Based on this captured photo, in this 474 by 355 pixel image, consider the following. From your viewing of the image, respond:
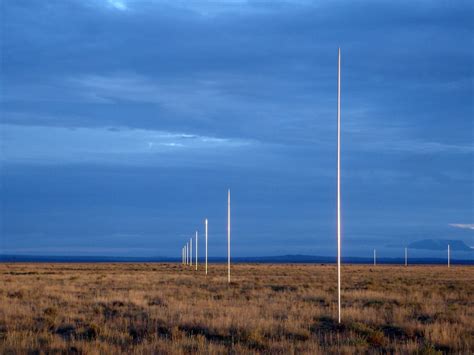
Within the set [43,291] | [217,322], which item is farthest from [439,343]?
[43,291]

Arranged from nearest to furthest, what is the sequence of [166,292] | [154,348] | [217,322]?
[154,348] < [217,322] < [166,292]

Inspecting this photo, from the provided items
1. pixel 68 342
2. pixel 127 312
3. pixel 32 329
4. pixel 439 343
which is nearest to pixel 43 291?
pixel 127 312

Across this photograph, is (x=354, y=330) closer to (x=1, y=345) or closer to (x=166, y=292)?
(x=1, y=345)

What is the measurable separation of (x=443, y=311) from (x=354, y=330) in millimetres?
6840

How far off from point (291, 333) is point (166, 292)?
16.0m

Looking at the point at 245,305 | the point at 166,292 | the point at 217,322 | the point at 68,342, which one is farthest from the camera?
the point at 166,292

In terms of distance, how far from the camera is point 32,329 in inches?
744

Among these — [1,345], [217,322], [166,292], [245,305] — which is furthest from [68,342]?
[166,292]

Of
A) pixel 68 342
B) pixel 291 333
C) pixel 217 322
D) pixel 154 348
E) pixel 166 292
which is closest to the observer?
pixel 154 348

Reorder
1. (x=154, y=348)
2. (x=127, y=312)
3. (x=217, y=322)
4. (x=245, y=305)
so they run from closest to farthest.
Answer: (x=154, y=348), (x=217, y=322), (x=127, y=312), (x=245, y=305)

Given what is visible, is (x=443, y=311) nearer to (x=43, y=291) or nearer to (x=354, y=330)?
(x=354, y=330)

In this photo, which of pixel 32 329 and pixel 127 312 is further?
pixel 127 312

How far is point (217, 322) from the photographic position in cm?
1966

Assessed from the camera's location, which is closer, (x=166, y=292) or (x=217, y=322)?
(x=217, y=322)
